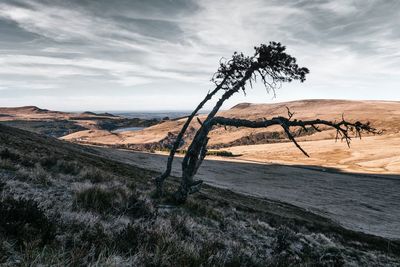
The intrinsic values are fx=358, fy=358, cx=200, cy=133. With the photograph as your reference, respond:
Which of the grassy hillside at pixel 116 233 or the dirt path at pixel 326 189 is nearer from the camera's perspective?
the grassy hillside at pixel 116 233

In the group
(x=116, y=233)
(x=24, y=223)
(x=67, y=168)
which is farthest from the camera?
(x=67, y=168)

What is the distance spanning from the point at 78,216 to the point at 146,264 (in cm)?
238

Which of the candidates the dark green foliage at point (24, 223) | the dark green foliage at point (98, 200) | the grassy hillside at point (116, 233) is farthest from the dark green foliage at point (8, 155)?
the dark green foliage at point (24, 223)

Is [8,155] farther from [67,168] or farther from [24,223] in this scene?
[24,223]

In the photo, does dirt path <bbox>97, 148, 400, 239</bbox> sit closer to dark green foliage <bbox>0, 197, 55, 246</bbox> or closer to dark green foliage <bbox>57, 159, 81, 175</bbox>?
dark green foliage <bbox>57, 159, 81, 175</bbox>

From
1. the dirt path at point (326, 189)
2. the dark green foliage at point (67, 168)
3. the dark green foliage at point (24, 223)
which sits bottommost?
the dirt path at point (326, 189)

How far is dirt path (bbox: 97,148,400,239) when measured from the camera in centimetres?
3017

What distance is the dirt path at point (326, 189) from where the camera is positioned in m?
30.2

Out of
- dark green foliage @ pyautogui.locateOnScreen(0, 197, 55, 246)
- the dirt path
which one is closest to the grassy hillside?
dark green foliage @ pyautogui.locateOnScreen(0, 197, 55, 246)

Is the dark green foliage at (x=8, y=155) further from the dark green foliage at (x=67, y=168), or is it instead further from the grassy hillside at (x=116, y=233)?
the dark green foliage at (x=67, y=168)

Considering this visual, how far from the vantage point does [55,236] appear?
5.38 meters

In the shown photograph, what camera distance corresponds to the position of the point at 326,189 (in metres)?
44.1

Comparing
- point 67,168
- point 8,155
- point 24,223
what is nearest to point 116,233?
point 24,223

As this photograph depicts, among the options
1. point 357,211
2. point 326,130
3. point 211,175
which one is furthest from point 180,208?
point 326,130
